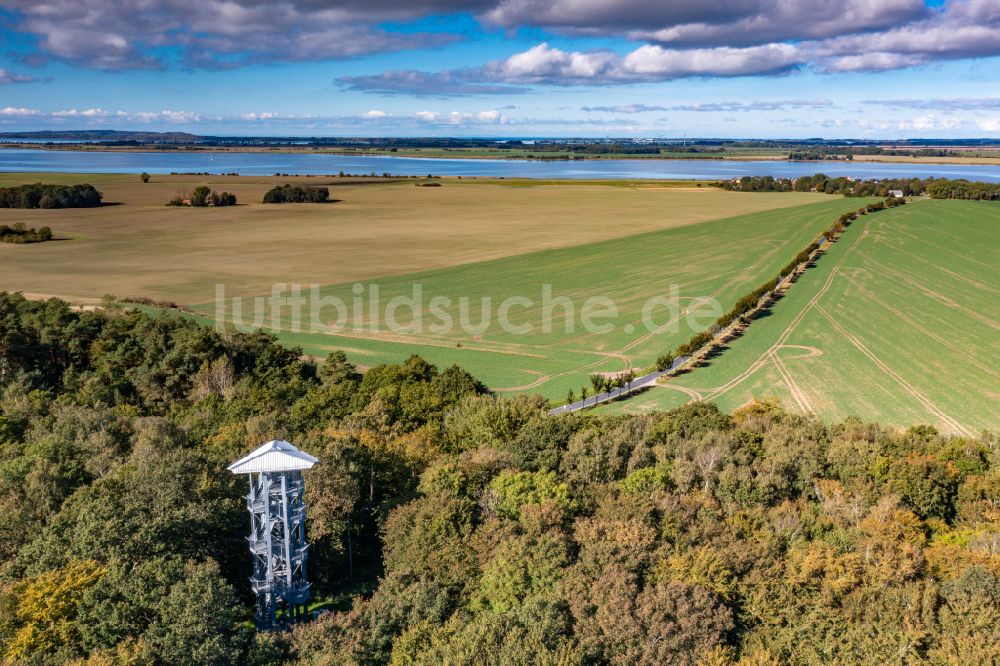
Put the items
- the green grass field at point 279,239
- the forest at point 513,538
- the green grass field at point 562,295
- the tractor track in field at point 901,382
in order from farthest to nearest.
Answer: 1. the green grass field at point 279,239
2. the green grass field at point 562,295
3. the tractor track in field at point 901,382
4. the forest at point 513,538

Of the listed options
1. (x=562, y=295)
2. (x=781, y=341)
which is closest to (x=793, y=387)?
(x=781, y=341)

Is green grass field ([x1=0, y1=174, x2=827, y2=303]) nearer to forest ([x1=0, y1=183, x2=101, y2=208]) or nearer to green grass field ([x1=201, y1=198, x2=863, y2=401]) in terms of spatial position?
forest ([x1=0, y1=183, x2=101, y2=208])

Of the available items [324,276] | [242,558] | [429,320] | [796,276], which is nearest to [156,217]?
[324,276]

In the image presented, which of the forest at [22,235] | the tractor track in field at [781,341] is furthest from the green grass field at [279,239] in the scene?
the tractor track in field at [781,341]

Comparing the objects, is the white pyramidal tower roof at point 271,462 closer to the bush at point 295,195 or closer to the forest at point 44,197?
the bush at point 295,195

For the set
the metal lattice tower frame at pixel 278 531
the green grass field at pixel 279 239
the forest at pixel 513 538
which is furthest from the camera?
the green grass field at pixel 279 239

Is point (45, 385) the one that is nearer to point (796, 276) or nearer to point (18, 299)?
point (18, 299)
